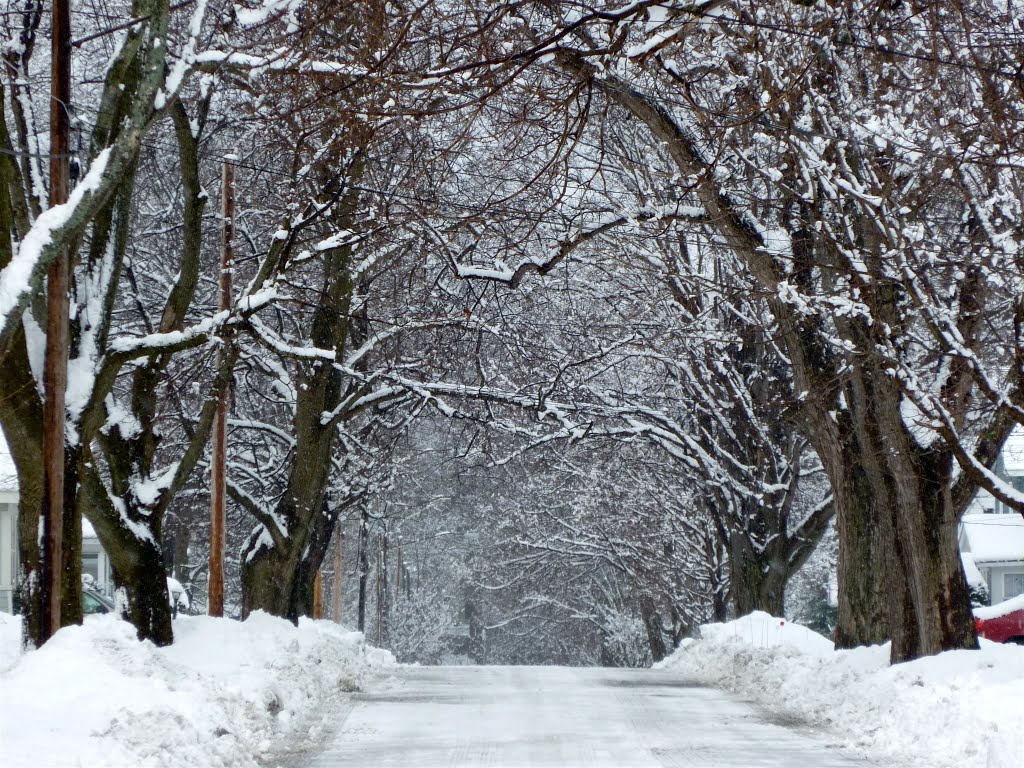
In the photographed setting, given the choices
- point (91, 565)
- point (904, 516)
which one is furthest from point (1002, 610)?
point (91, 565)

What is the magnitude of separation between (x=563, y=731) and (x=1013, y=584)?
1302 inches

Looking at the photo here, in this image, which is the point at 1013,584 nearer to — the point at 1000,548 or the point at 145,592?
the point at 1000,548

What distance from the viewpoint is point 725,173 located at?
13688mm

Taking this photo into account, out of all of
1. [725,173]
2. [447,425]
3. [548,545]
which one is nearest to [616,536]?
[548,545]

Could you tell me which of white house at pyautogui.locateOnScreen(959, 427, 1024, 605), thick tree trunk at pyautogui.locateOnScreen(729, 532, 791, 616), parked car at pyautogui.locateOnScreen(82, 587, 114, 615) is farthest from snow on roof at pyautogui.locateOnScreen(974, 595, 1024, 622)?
parked car at pyautogui.locateOnScreen(82, 587, 114, 615)

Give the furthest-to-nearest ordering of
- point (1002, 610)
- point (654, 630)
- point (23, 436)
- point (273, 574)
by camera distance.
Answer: point (654, 630), point (1002, 610), point (273, 574), point (23, 436)

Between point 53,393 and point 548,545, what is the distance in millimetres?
26211

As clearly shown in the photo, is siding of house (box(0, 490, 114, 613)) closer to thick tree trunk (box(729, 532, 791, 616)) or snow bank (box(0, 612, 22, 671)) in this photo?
snow bank (box(0, 612, 22, 671))

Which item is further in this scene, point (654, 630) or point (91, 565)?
point (91, 565)

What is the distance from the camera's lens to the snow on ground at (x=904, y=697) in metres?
8.83

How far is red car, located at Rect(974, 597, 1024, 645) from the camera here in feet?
76.3

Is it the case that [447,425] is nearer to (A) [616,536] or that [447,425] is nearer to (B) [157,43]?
(A) [616,536]

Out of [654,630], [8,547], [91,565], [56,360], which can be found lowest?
[654,630]

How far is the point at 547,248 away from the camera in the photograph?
52.4 feet
